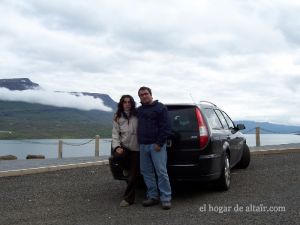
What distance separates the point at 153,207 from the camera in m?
6.84

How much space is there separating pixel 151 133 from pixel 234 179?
3370 mm

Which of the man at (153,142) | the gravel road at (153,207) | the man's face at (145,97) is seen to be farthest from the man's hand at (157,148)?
the gravel road at (153,207)

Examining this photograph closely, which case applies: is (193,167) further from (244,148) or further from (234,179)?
(244,148)

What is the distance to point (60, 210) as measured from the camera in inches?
271

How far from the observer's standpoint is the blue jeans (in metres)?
6.71

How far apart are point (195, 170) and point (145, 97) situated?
4.80 ft

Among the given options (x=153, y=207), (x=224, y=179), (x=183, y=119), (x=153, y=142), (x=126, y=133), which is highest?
(x=183, y=119)

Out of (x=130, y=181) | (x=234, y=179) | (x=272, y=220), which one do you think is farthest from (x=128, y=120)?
(x=234, y=179)

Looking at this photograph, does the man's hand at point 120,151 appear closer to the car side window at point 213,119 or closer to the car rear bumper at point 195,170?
the car rear bumper at point 195,170

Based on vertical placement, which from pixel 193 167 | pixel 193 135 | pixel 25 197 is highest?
pixel 193 135

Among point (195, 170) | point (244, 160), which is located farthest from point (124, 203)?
point (244, 160)

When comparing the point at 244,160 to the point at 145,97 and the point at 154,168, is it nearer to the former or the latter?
the point at 154,168

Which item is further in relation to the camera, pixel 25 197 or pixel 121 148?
pixel 25 197

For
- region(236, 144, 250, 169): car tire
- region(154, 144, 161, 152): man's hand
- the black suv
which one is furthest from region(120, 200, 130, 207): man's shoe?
region(236, 144, 250, 169): car tire
